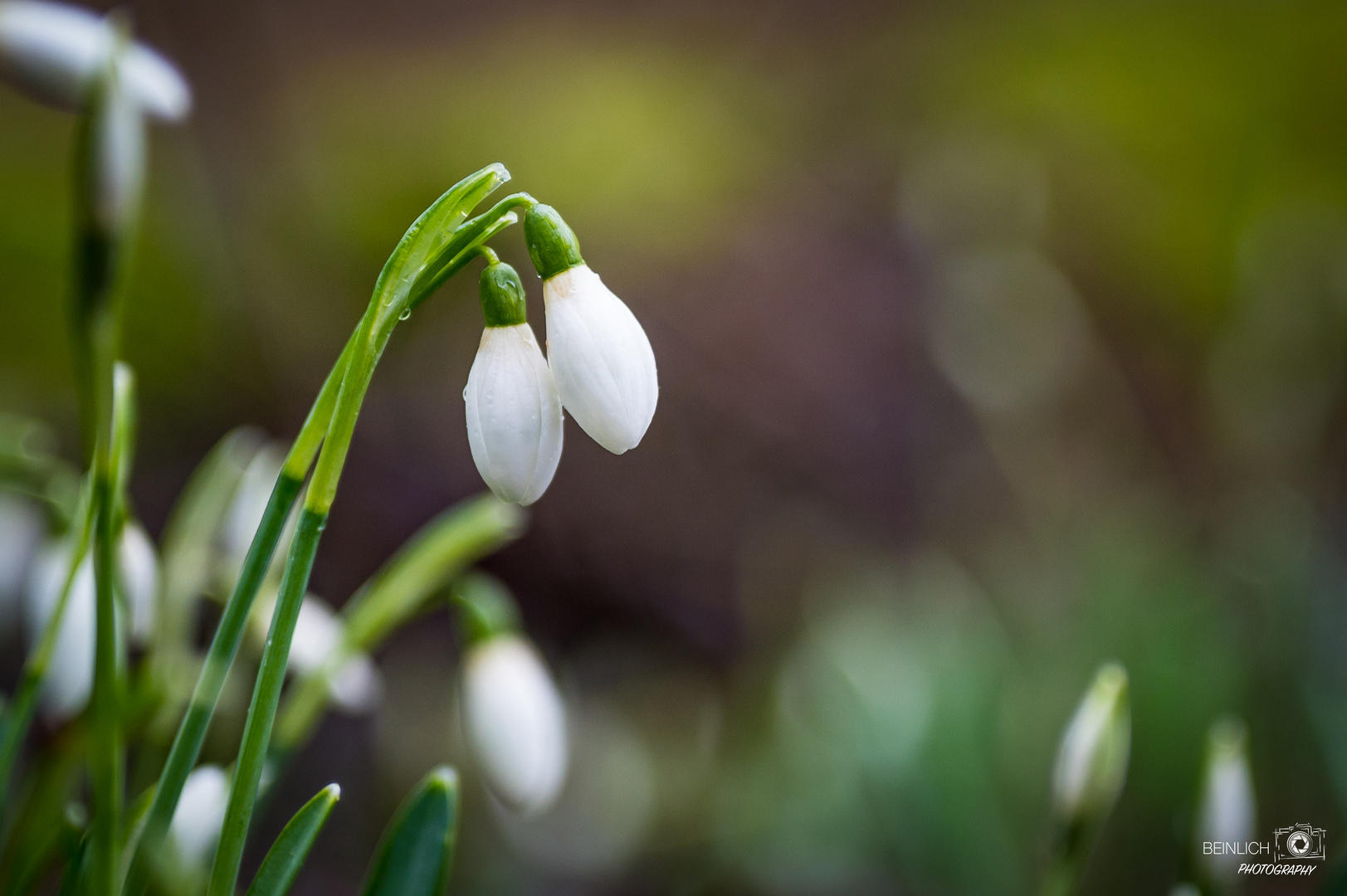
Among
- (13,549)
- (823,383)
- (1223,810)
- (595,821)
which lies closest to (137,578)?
(13,549)

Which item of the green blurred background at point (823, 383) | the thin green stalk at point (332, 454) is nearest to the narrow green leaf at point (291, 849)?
the thin green stalk at point (332, 454)

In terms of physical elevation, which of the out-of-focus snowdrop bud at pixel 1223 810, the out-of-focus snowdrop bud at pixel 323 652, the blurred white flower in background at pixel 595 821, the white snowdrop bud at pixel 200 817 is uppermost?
the out-of-focus snowdrop bud at pixel 323 652

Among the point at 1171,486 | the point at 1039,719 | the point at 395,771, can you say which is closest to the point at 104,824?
the point at 1039,719

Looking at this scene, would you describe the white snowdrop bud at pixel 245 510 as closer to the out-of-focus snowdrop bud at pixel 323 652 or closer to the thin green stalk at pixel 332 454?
the out-of-focus snowdrop bud at pixel 323 652

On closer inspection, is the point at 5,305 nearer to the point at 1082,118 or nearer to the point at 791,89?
the point at 791,89

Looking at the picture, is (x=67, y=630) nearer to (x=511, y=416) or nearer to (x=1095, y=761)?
(x=511, y=416)

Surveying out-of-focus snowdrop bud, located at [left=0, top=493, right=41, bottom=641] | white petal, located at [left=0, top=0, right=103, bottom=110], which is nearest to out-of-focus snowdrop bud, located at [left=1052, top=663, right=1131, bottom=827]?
white petal, located at [left=0, top=0, right=103, bottom=110]
